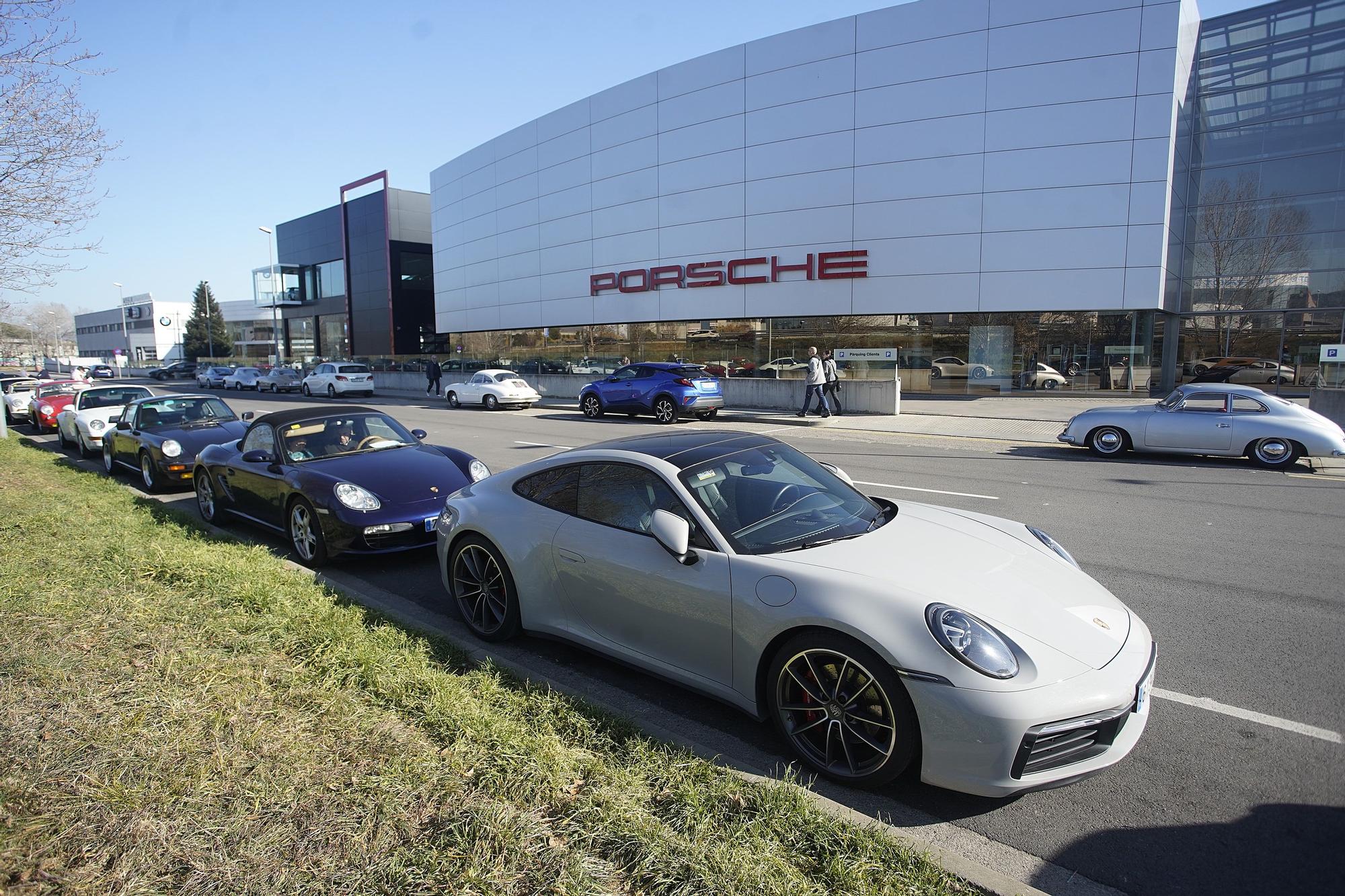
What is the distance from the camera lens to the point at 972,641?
291 cm

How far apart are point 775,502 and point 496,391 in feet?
76.0

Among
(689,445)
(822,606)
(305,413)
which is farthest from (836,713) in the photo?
(305,413)

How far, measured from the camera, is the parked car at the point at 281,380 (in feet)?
133

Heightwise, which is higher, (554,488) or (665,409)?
(554,488)

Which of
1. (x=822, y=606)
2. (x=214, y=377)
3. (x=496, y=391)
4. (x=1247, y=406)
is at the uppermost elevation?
(x=1247, y=406)

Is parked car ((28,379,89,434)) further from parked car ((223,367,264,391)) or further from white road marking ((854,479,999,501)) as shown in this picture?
parked car ((223,367,264,391))

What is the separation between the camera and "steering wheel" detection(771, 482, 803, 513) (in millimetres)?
4055

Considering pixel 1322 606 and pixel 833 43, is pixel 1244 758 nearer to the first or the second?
pixel 1322 606

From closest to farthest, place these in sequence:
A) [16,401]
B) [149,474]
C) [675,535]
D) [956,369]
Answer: [675,535], [149,474], [16,401], [956,369]

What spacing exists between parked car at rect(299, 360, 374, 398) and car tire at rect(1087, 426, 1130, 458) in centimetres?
3188

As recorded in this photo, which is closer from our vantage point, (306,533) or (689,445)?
(689,445)

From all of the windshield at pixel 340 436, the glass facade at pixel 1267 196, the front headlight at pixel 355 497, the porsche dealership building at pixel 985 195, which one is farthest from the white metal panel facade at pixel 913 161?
the front headlight at pixel 355 497

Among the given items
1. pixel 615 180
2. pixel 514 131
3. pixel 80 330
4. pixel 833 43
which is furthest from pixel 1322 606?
pixel 80 330

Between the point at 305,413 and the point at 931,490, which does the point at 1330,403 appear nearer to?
the point at 931,490
